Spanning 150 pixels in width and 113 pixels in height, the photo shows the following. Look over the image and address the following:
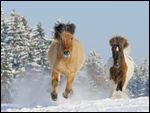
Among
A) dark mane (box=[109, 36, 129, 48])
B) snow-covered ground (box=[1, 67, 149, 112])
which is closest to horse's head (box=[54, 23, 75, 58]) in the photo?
snow-covered ground (box=[1, 67, 149, 112])

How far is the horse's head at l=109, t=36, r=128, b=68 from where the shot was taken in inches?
783

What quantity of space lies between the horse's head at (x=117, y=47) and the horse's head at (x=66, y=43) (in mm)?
3205

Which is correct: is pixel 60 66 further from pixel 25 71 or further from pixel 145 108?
pixel 25 71

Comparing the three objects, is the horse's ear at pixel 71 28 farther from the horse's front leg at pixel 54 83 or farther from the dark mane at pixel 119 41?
the dark mane at pixel 119 41

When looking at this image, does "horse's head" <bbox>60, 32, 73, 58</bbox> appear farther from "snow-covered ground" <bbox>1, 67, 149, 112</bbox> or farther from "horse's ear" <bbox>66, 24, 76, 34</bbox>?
"snow-covered ground" <bbox>1, 67, 149, 112</bbox>

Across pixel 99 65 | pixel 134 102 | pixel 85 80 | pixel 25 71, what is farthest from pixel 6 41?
pixel 134 102

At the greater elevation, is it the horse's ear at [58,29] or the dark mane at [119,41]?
the horse's ear at [58,29]

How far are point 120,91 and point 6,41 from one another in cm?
2454

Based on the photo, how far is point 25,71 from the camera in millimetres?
43844

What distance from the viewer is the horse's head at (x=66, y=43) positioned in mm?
16797

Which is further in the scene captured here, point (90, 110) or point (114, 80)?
point (114, 80)

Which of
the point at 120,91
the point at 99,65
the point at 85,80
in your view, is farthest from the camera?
the point at 99,65

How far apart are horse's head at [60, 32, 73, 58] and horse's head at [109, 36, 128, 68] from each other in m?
3.21

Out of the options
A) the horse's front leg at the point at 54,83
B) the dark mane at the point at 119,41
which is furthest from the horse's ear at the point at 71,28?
the dark mane at the point at 119,41
